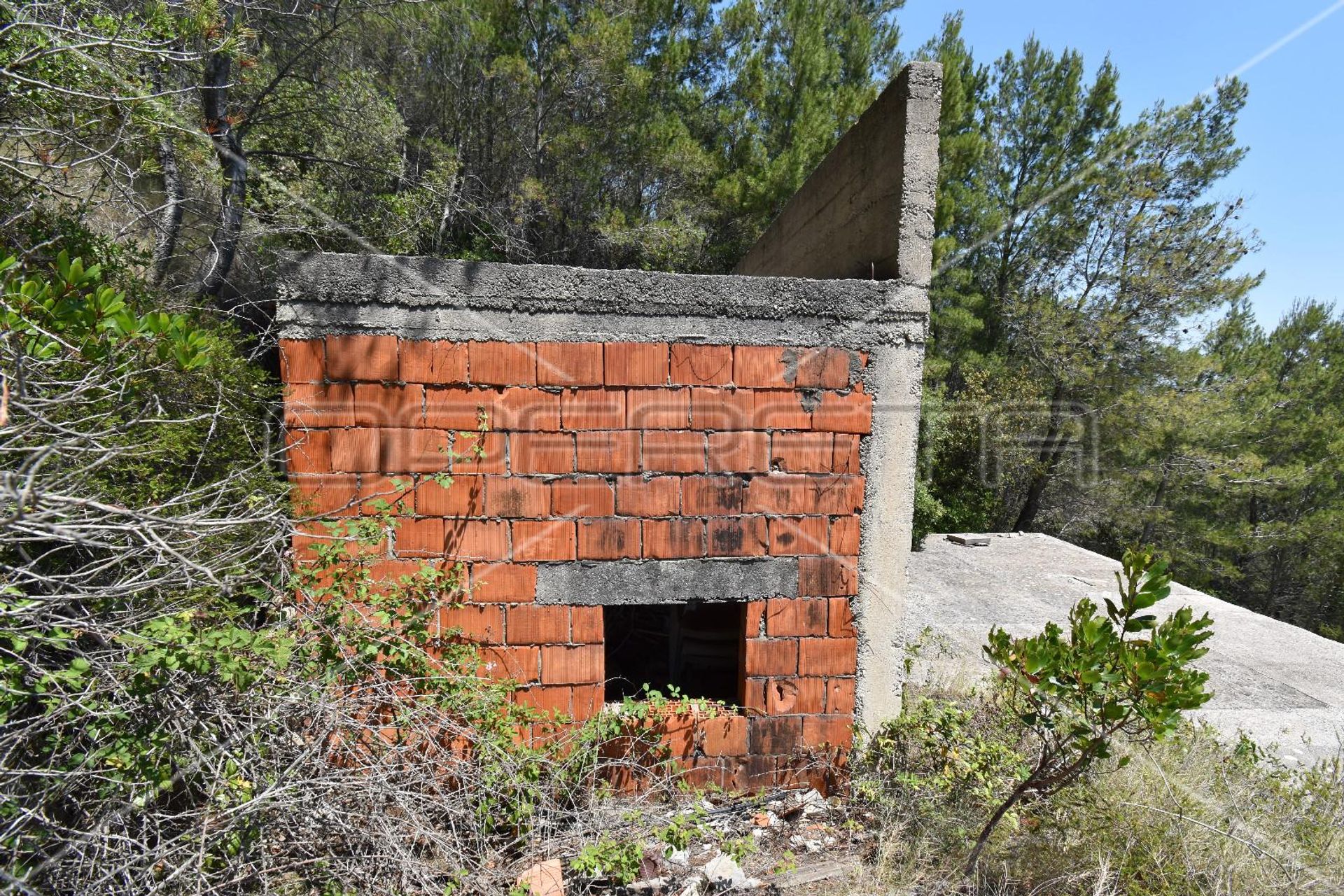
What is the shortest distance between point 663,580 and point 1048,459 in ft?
50.9

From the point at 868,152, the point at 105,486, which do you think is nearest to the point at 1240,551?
the point at 868,152

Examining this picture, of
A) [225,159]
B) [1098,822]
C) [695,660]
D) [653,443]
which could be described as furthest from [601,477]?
[225,159]

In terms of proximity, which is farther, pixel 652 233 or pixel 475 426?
pixel 652 233

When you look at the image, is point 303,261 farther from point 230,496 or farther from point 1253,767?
point 1253,767

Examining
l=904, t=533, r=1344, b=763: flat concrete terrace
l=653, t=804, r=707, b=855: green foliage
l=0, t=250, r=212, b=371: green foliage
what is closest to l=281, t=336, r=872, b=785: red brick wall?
l=653, t=804, r=707, b=855: green foliage

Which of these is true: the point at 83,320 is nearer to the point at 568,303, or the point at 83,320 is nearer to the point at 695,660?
the point at 568,303

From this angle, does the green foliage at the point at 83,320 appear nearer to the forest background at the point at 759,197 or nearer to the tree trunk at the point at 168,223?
the forest background at the point at 759,197

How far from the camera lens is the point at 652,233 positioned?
409 inches

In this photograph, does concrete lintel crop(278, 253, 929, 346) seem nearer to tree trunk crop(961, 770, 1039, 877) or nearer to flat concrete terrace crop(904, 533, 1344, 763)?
tree trunk crop(961, 770, 1039, 877)

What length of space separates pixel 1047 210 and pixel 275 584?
18.4 metres

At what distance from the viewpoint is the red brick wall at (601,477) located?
2502mm

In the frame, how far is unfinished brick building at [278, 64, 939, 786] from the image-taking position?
2.50 metres

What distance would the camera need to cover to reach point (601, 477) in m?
2.63

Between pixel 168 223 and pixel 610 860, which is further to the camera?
pixel 168 223
